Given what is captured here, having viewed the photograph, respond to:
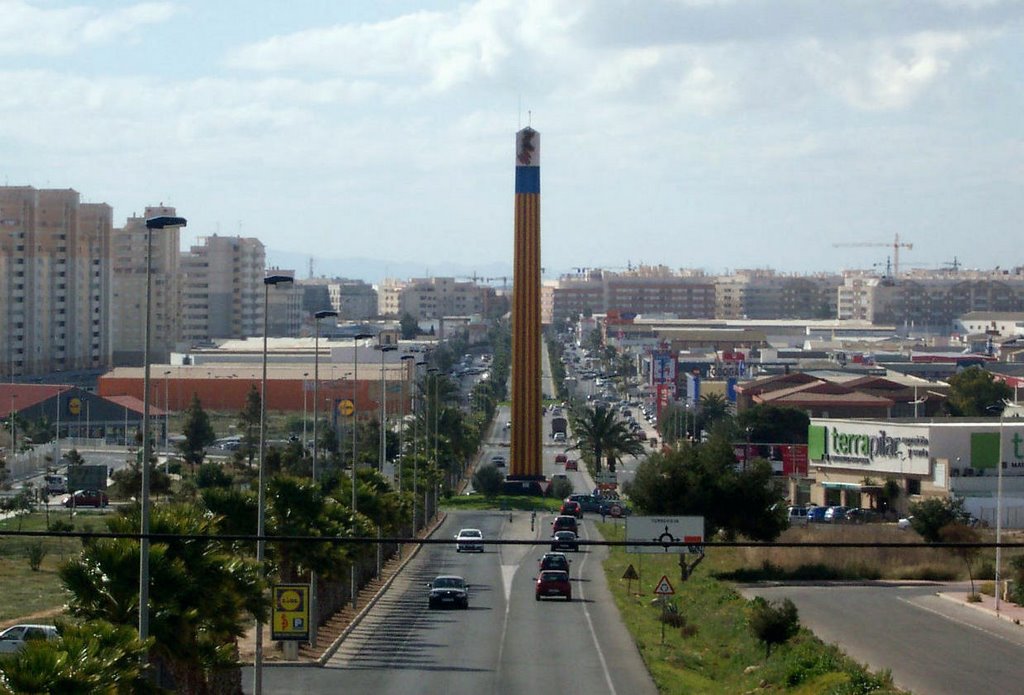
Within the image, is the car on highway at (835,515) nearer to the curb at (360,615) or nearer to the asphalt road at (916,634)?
the asphalt road at (916,634)

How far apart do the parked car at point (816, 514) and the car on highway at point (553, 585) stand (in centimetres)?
2285

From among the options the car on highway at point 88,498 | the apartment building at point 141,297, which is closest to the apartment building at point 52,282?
the apartment building at point 141,297

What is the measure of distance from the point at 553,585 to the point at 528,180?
3912 centimetres

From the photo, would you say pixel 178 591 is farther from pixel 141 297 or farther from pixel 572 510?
pixel 141 297

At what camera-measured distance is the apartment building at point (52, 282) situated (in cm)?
11731

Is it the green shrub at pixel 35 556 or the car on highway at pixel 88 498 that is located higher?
the green shrub at pixel 35 556

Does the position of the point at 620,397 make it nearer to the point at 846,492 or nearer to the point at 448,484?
the point at 448,484

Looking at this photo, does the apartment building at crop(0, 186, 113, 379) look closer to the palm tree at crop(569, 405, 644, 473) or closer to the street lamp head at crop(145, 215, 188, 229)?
the palm tree at crop(569, 405, 644, 473)

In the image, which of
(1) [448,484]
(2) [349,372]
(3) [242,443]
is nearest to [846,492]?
(1) [448,484]

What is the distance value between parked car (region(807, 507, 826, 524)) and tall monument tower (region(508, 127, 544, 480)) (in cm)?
1794

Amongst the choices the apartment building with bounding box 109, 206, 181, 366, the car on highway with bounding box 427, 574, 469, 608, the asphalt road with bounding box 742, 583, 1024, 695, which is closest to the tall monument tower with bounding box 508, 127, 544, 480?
the asphalt road with bounding box 742, 583, 1024, 695

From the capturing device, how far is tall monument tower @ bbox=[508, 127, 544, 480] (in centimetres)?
7712

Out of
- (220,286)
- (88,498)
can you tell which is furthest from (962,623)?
(220,286)

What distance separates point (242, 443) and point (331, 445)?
4235mm
